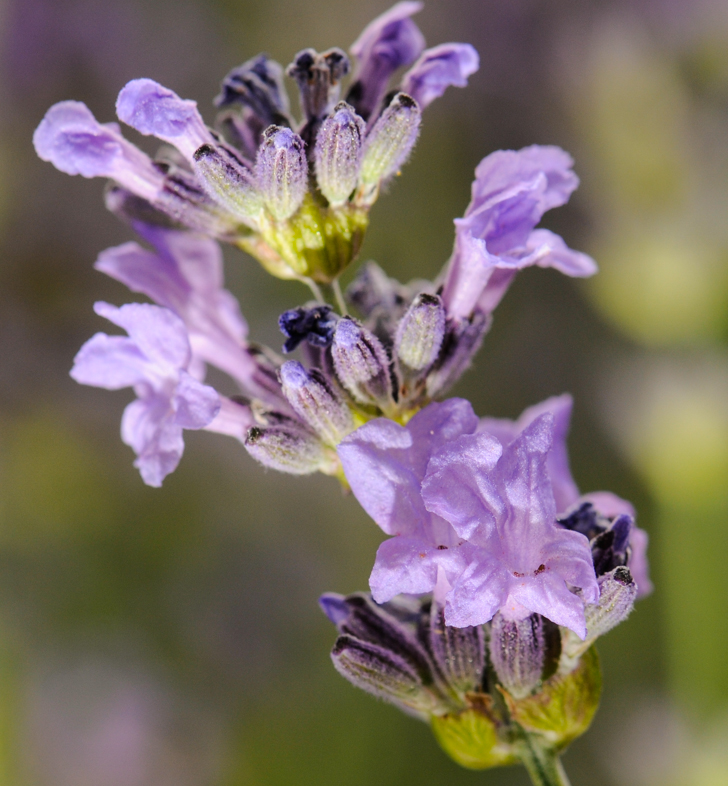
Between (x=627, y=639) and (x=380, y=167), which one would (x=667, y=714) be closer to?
(x=627, y=639)

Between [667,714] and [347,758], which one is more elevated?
[667,714]

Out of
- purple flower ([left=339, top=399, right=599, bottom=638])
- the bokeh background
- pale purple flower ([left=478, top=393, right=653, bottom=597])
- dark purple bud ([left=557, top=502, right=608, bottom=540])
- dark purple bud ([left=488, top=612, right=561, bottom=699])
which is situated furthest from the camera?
the bokeh background

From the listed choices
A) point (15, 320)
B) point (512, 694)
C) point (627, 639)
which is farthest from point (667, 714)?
point (15, 320)

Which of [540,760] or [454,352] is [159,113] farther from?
[540,760]

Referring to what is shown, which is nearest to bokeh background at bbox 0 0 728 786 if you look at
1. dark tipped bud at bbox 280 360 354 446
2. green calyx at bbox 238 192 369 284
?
dark tipped bud at bbox 280 360 354 446

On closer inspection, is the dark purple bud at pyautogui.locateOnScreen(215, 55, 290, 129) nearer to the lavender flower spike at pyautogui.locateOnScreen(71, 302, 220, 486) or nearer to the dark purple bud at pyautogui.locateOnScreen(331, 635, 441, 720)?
the lavender flower spike at pyautogui.locateOnScreen(71, 302, 220, 486)

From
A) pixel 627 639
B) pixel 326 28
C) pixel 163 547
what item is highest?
pixel 326 28

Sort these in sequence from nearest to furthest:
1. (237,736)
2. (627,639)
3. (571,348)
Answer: (237,736) → (627,639) → (571,348)
